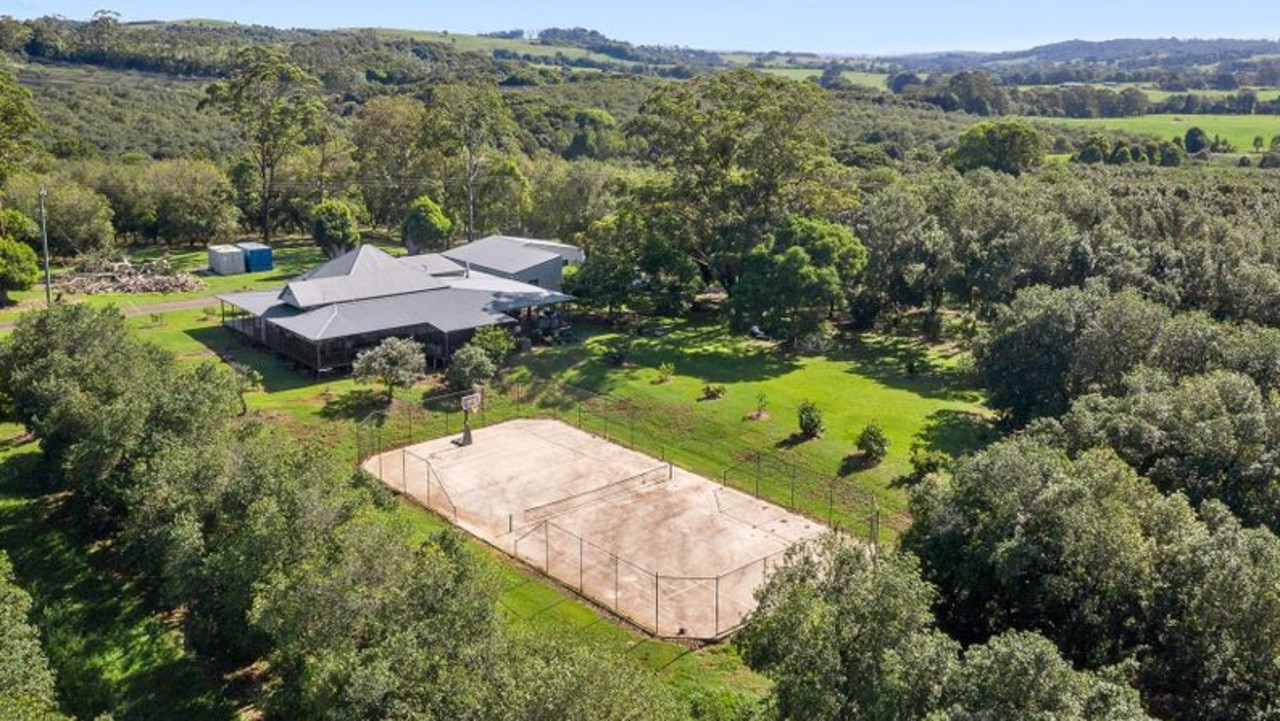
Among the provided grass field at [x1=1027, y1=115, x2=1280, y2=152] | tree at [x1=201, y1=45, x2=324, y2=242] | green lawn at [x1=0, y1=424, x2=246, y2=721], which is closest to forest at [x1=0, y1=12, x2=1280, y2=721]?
tree at [x1=201, y1=45, x2=324, y2=242]

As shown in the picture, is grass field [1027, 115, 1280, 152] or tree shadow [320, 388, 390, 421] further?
grass field [1027, 115, 1280, 152]

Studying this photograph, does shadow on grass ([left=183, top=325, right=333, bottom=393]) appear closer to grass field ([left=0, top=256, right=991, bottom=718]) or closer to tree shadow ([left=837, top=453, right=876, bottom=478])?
grass field ([left=0, top=256, right=991, bottom=718])

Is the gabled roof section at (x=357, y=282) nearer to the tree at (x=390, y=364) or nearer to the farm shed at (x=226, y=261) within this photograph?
A: the tree at (x=390, y=364)

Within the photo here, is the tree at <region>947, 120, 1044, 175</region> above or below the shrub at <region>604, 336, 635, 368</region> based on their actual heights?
above

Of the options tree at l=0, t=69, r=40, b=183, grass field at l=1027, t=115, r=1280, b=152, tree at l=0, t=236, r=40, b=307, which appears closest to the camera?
tree at l=0, t=236, r=40, b=307

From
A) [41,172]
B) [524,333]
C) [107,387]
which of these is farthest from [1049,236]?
[41,172]

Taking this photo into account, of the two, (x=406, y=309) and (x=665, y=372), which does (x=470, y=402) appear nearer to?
(x=665, y=372)

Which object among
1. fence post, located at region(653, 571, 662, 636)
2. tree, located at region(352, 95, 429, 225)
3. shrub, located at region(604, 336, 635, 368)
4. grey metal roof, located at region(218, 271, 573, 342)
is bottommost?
fence post, located at region(653, 571, 662, 636)
